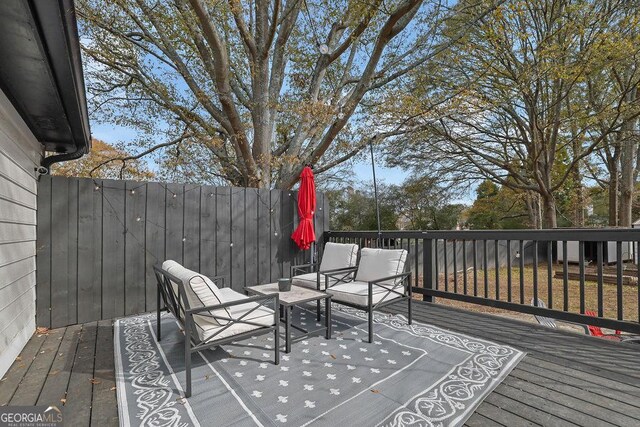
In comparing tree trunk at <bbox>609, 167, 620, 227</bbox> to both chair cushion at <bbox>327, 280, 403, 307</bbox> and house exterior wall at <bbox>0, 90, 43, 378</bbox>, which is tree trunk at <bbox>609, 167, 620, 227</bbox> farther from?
house exterior wall at <bbox>0, 90, 43, 378</bbox>

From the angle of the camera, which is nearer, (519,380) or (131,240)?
(519,380)

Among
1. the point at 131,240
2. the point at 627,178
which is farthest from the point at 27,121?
the point at 627,178

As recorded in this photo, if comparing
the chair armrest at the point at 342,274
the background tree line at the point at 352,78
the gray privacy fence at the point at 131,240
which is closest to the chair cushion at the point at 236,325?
the chair armrest at the point at 342,274

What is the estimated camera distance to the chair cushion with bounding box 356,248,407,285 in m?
3.79

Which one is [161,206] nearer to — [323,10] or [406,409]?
[406,409]

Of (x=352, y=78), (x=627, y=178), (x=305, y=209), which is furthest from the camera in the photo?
(x=627, y=178)

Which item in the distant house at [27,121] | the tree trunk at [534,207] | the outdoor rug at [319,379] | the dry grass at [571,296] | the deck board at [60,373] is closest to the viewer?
the distant house at [27,121]

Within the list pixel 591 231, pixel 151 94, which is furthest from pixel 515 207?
pixel 151 94

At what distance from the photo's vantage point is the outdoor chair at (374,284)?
A: 3242 millimetres

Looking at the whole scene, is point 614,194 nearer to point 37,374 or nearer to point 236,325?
point 236,325

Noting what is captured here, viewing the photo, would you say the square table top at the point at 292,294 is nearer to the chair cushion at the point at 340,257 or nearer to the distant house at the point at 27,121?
the chair cushion at the point at 340,257

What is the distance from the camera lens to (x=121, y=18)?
684 centimetres

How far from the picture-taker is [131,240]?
407 cm

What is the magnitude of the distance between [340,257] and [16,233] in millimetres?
3582
